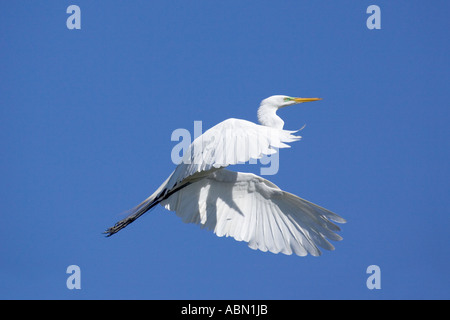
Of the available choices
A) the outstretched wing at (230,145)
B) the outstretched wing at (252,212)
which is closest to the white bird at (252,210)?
the outstretched wing at (252,212)

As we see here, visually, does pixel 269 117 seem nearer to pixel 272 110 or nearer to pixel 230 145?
pixel 272 110

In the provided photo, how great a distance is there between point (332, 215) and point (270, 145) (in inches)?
83.8

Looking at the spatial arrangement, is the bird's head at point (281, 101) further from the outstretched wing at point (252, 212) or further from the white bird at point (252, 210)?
the outstretched wing at point (252, 212)

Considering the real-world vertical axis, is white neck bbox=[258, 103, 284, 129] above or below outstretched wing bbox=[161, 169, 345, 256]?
above

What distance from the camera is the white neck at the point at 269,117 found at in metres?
7.74

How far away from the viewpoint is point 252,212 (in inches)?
317

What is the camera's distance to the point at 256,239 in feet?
26.0

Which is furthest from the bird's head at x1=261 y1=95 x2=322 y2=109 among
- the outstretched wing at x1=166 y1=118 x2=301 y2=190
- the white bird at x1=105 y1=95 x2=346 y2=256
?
the outstretched wing at x1=166 y1=118 x2=301 y2=190

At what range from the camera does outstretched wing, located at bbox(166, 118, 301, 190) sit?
5805mm

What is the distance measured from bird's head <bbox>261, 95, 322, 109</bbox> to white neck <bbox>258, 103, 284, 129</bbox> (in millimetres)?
59

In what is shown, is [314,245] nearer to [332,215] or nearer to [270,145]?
[332,215]

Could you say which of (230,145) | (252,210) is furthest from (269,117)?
(230,145)

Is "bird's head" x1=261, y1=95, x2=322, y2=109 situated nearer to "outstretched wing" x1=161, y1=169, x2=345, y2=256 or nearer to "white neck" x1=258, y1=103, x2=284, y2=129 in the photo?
"white neck" x1=258, y1=103, x2=284, y2=129

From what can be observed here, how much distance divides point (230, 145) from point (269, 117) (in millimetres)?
1864
